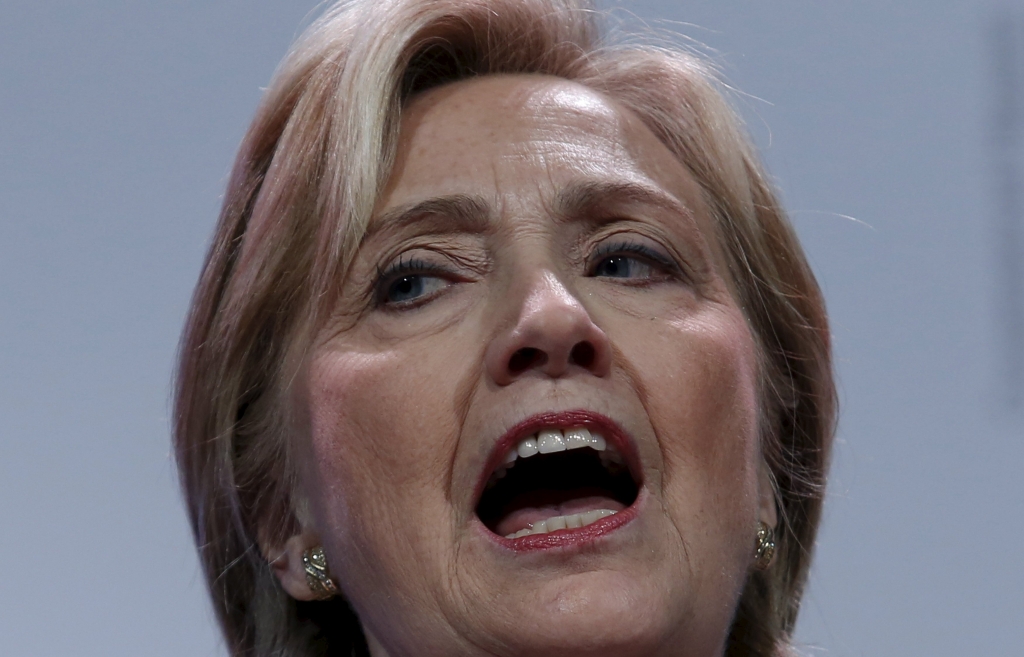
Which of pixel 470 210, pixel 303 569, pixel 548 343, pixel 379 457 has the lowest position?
pixel 303 569

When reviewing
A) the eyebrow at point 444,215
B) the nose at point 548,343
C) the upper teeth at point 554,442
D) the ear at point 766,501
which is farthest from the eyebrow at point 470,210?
the ear at point 766,501

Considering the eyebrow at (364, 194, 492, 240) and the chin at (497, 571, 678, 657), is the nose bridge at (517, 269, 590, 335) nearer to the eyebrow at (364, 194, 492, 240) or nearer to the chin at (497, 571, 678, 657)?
the eyebrow at (364, 194, 492, 240)

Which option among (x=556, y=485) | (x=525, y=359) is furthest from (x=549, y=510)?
(x=525, y=359)

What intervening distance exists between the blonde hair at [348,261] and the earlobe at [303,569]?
0.08 feet

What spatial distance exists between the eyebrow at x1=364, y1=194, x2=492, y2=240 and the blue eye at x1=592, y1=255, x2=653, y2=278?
114mm

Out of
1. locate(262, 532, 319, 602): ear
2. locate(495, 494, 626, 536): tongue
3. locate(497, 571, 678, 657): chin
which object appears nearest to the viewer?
locate(497, 571, 678, 657): chin

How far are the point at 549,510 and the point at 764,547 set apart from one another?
0.23 metres

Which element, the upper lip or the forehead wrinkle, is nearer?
the upper lip

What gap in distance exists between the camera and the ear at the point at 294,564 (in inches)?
51.4

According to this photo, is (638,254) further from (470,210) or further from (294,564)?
(294,564)

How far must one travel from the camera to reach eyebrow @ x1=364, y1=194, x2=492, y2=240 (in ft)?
4.00

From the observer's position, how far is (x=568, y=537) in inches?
43.2

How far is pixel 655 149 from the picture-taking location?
1346mm

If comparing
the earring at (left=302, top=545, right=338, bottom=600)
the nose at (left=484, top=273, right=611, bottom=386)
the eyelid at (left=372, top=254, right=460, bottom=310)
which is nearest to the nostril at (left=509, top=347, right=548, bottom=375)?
the nose at (left=484, top=273, right=611, bottom=386)
